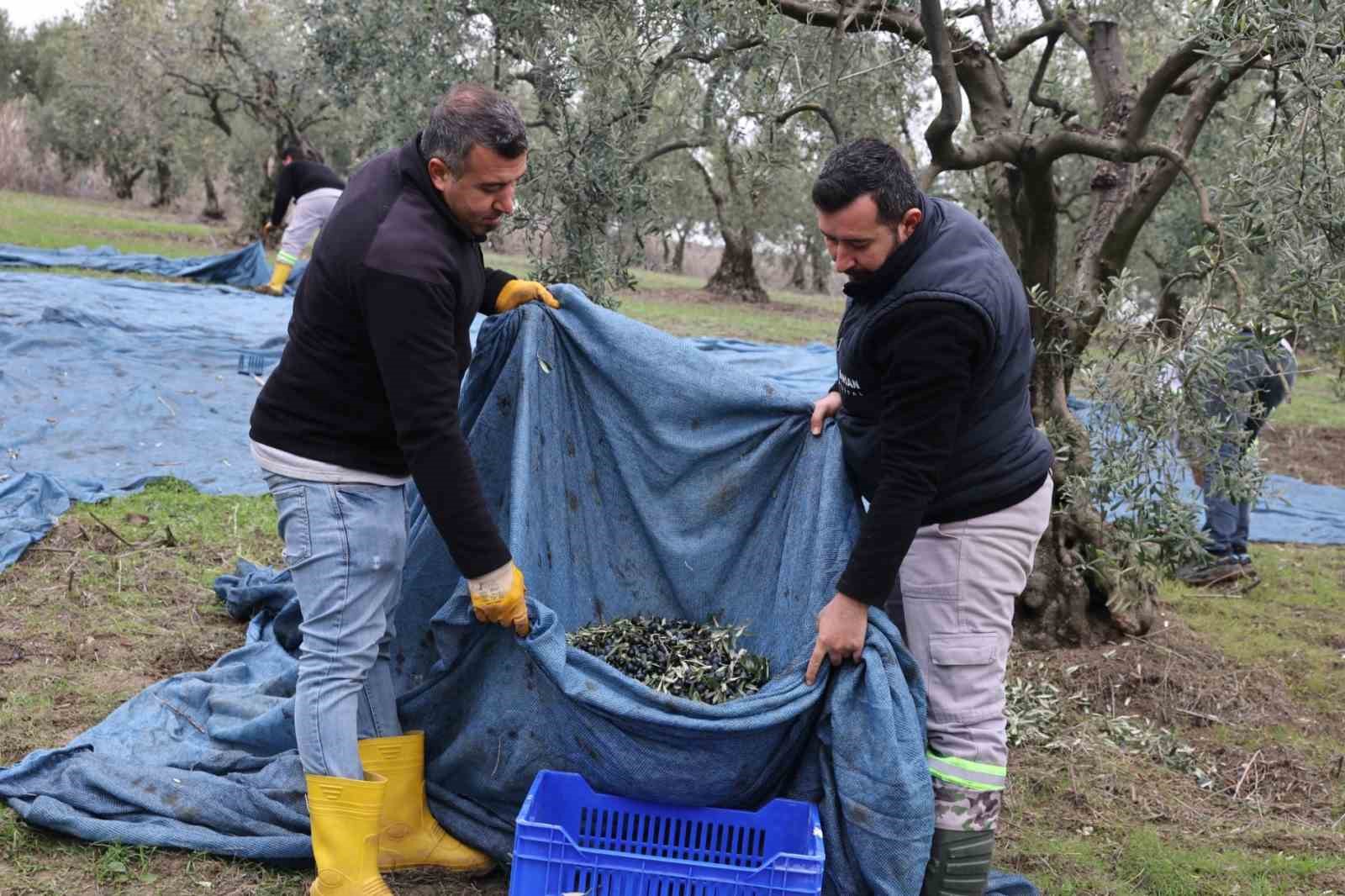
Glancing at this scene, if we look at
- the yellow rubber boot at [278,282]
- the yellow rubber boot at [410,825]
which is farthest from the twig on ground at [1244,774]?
the yellow rubber boot at [278,282]

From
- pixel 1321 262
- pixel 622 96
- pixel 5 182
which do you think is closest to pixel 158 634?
pixel 622 96

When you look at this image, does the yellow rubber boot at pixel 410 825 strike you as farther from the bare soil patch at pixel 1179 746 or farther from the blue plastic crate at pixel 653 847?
the bare soil patch at pixel 1179 746

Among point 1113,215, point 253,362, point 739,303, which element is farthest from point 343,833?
point 739,303

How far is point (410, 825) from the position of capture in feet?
10.5

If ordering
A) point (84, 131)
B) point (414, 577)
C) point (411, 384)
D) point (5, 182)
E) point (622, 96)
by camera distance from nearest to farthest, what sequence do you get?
1. point (411, 384)
2. point (414, 577)
3. point (622, 96)
4. point (5, 182)
5. point (84, 131)

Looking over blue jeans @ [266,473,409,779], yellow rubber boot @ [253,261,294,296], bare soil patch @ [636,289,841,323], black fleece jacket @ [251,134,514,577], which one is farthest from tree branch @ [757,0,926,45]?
bare soil patch @ [636,289,841,323]

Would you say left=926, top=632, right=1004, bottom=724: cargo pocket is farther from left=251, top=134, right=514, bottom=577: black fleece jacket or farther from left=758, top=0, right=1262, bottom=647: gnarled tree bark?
left=758, top=0, right=1262, bottom=647: gnarled tree bark

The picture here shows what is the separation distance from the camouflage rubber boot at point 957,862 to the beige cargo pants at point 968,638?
0.02m

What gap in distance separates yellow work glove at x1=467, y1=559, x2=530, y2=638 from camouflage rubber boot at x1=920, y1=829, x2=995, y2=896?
1165 mm

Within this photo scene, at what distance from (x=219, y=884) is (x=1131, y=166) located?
4680 mm

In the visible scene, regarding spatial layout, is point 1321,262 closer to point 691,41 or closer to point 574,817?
point 691,41

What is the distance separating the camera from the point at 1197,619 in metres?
6.13

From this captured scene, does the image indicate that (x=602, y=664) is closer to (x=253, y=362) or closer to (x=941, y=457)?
(x=941, y=457)

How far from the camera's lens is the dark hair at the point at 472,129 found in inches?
105
